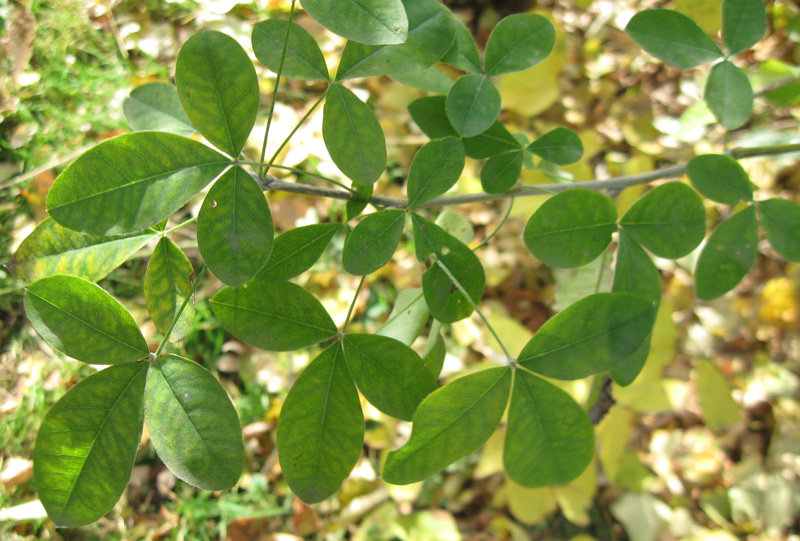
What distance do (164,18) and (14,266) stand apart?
1.90 m

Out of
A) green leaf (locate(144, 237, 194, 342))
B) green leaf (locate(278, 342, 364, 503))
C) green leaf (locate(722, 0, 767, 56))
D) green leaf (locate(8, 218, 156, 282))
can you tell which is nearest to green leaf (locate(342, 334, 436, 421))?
green leaf (locate(278, 342, 364, 503))

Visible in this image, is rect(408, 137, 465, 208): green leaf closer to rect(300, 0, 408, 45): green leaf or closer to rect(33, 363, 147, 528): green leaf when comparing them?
rect(300, 0, 408, 45): green leaf

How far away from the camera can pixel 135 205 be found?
627 millimetres

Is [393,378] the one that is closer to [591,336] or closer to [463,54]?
[591,336]

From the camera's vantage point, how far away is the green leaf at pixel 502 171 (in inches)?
34.6

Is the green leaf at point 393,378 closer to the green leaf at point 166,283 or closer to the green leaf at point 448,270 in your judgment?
the green leaf at point 448,270

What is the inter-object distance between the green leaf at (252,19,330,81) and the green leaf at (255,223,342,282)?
0.23 meters

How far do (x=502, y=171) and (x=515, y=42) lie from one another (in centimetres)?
23

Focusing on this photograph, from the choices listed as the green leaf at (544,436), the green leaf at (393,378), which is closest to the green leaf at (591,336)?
the green leaf at (544,436)

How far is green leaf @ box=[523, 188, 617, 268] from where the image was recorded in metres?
0.76

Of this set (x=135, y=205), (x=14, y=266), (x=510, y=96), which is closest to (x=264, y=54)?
(x=135, y=205)

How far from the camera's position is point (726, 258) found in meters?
0.90

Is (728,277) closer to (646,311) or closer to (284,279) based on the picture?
(646,311)

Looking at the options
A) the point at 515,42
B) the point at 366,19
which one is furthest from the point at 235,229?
the point at 515,42
